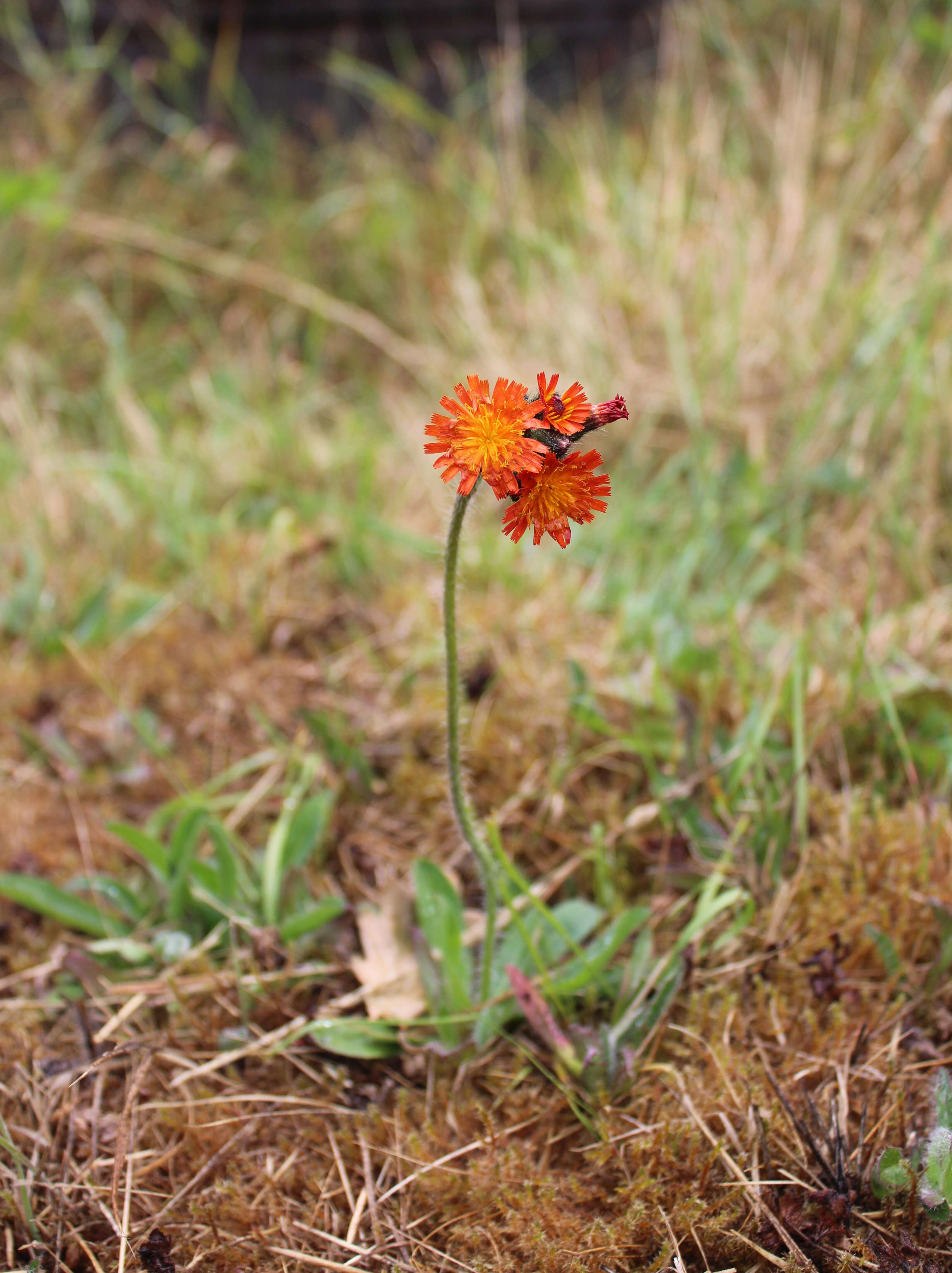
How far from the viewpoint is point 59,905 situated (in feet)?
5.12

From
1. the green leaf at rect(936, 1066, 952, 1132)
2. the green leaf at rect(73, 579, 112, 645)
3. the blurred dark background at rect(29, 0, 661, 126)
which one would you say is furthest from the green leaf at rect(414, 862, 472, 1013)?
the blurred dark background at rect(29, 0, 661, 126)

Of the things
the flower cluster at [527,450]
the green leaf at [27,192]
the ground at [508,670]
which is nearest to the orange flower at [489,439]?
the flower cluster at [527,450]

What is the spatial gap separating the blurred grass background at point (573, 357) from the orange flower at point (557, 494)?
0.75 metres

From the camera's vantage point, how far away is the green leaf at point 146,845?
1542 mm

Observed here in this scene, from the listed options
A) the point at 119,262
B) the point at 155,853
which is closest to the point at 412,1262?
the point at 155,853

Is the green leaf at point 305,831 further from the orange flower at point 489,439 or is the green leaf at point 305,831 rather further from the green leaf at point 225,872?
the orange flower at point 489,439

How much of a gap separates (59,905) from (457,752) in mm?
769

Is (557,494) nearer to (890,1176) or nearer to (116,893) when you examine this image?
(890,1176)

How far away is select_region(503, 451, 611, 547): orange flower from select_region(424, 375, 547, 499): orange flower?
0.02 metres

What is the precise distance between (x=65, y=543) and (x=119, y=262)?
6.05 ft

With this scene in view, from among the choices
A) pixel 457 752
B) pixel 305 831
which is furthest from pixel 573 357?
pixel 457 752

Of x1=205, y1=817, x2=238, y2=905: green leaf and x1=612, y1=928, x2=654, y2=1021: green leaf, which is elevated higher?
x1=205, y1=817, x2=238, y2=905: green leaf

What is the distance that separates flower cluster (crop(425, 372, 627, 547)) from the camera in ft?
3.27

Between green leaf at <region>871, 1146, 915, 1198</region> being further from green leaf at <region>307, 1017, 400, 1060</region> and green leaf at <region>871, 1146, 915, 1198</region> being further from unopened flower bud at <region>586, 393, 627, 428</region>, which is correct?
unopened flower bud at <region>586, 393, 627, 428</region>
